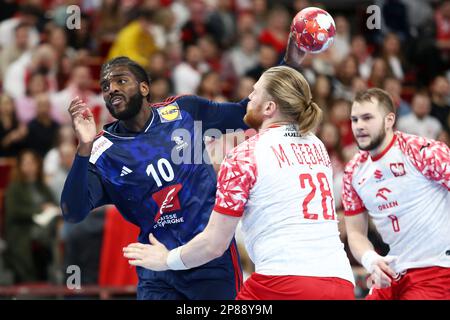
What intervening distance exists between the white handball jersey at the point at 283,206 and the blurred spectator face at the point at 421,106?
30.4 ft

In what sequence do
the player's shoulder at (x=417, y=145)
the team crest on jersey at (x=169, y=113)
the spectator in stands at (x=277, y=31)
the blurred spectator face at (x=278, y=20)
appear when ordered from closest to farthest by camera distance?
the player's shoulder at (x=417, y=145)
the team crest on jersey at (x=169, y=113)
the spectator in stands at (x=277, y=31)
the blurred spectator face at (x=278, y=20)

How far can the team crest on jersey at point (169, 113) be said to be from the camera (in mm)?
6855

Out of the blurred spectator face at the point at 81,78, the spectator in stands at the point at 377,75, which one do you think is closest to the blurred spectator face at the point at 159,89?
the blurred spectator face at the point at 81,78

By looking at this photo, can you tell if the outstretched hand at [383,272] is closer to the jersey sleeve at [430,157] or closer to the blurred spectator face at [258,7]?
the jersey sleeve at [430,157]

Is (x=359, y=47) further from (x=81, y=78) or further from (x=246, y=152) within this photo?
(x=246, y=152)

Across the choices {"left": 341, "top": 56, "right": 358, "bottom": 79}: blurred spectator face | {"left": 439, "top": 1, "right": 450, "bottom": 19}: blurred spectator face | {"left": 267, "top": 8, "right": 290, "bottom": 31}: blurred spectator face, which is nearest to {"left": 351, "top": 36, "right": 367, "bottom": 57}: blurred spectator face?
{"left": 341, "top": 56, "right": 358, "bottom": 79}: blurred spectator face

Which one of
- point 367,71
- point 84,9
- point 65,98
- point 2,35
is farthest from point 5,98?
point 367,71

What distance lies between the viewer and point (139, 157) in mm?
6605

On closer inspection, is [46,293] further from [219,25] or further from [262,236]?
[219,25]

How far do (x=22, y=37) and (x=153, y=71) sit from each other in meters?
2.27

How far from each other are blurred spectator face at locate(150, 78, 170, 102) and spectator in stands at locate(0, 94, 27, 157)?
1.97 metres

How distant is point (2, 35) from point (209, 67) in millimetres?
3513

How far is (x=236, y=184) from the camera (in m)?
5.28

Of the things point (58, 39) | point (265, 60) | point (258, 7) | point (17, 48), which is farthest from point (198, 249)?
point (258, 7)
